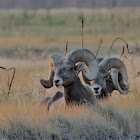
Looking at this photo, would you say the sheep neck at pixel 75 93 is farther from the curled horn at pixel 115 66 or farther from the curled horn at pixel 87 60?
the curled horn at pixel 115 66

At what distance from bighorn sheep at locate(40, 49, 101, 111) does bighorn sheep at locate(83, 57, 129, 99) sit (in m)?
0.98

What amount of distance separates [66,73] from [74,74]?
281mm

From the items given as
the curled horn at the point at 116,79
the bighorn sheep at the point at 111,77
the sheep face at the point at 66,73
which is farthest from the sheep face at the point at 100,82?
the sheep face at the point at 66,73

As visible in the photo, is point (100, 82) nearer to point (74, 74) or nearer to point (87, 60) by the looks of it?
point (87, 60)

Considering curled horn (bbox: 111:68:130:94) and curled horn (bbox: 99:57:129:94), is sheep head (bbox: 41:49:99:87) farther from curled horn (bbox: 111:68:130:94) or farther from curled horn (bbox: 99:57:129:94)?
curled horn (bbox: 111:68:130:94)

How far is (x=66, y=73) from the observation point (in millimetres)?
10727

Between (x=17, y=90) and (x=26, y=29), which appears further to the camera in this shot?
(x=26, y=29)

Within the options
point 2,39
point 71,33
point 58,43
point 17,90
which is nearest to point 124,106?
point 17,90

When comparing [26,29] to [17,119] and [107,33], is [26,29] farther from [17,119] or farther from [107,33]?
[17,119]

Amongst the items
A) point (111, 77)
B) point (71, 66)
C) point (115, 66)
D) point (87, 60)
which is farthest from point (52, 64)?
point (111, 77)

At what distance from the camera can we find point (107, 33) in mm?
47031

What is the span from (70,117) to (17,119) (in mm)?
1043

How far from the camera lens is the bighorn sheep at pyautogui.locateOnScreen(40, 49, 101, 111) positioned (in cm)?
1075

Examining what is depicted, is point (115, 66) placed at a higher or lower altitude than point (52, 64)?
higher
